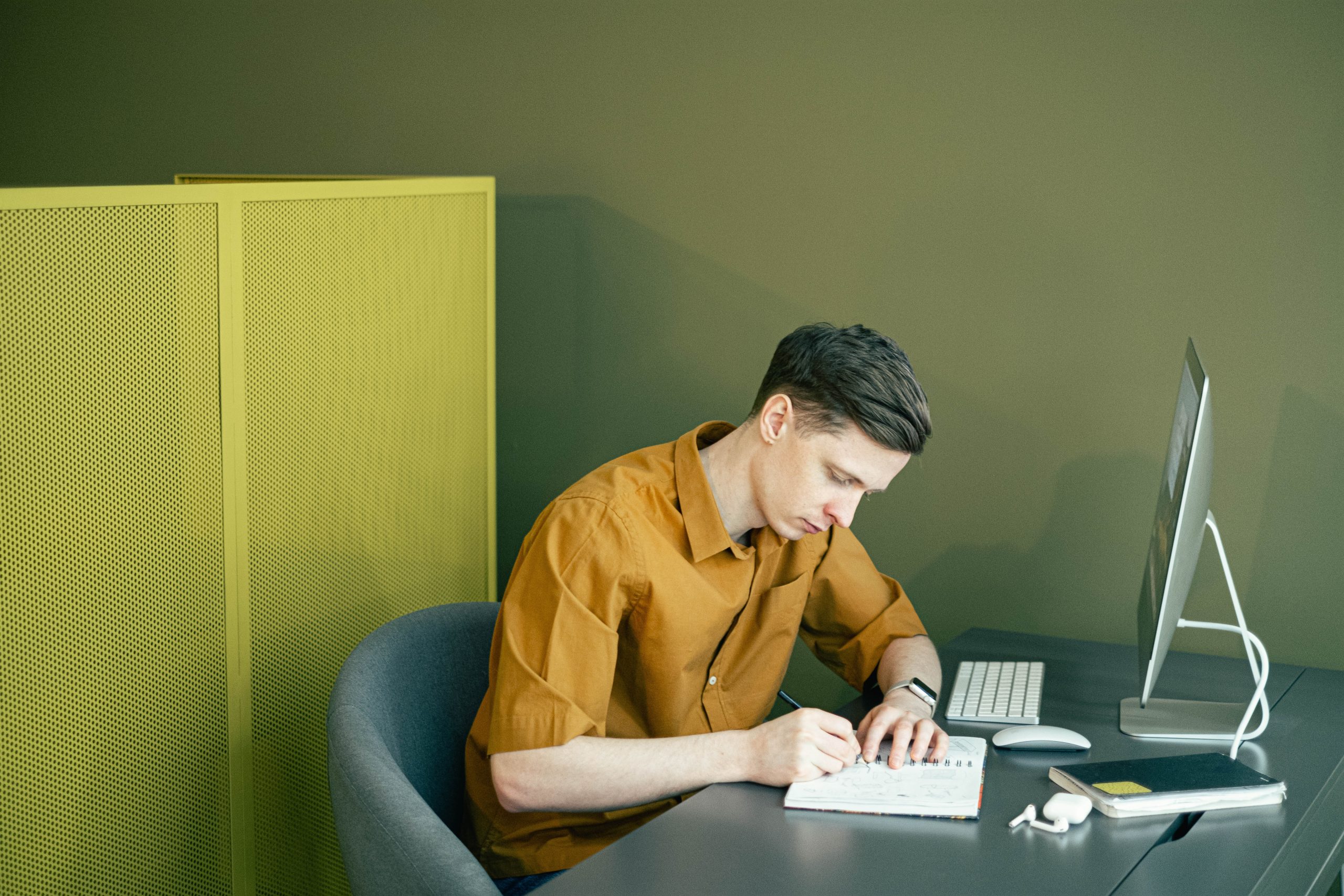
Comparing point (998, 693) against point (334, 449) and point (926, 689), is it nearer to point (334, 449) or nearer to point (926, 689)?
point (926, 689)

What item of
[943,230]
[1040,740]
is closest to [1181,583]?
[1040,740]

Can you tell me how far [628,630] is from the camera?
5.14ft

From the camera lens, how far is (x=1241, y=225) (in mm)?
2021

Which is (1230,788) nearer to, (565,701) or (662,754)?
(662,754)

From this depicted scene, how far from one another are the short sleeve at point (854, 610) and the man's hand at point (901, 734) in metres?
0.27

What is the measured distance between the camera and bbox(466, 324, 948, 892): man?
139 cm

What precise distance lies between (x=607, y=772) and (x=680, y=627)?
0.80 feet

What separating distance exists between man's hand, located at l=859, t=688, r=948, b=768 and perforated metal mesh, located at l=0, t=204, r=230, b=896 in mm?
1015

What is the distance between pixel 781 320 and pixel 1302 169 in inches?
38.3

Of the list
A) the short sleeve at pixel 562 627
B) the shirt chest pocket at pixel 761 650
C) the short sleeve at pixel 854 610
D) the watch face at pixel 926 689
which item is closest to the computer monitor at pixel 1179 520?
the watch face at pixel 926 689

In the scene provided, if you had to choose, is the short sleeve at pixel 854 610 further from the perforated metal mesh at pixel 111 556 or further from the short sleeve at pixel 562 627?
the perforated metal mesh at pixel 111 556

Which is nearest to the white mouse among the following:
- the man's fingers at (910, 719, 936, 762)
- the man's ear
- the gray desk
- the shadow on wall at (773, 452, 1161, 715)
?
the gray desk

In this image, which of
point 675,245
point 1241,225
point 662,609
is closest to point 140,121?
point 675,245

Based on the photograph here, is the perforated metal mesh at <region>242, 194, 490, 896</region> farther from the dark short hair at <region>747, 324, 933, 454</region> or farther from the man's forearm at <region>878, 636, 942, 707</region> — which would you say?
the man's forearm at <region>878, 636, 942, 707</region>
